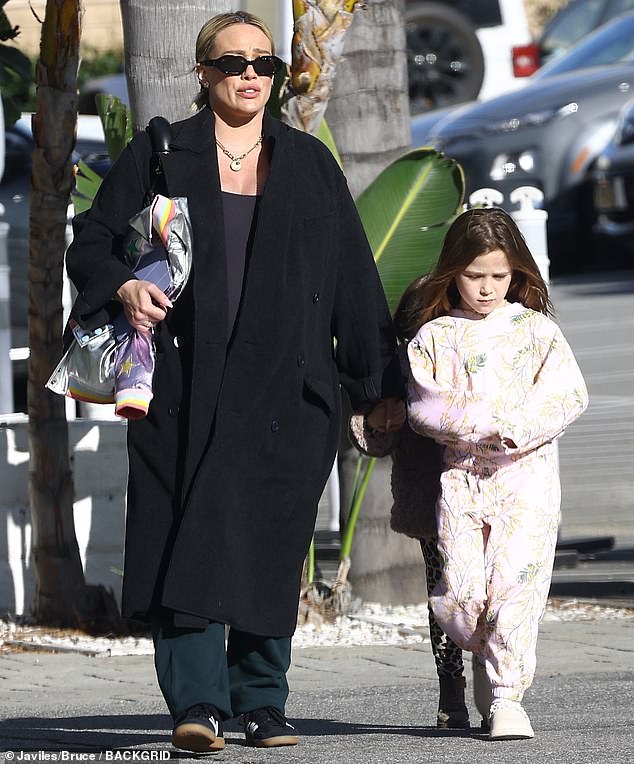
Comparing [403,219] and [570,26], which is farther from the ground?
[570,26]

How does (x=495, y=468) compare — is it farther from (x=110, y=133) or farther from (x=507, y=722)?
(x=110, y=133)

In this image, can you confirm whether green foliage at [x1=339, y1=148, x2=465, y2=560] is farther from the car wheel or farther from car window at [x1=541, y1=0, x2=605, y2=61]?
the car wheel

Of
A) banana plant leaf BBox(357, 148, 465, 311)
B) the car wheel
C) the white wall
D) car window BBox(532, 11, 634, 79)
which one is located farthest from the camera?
the car wheel

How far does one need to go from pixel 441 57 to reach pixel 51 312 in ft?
45.6

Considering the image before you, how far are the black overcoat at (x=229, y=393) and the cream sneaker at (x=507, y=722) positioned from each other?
1.82 feet

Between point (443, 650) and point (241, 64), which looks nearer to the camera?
point (241, 64)

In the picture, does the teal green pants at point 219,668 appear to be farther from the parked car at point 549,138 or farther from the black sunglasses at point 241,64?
the parked car at point 549,138

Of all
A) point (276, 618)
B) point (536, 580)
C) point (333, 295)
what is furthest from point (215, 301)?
point (536, 580)

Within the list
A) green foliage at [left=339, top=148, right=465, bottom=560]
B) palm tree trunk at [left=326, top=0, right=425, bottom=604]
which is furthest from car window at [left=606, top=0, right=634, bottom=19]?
green foliage at [left=339, top=148, right=465, bottom=560]

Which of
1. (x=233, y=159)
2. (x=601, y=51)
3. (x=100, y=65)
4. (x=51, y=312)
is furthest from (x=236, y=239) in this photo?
(x=100, y=65)

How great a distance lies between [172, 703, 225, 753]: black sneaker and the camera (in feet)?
13.9

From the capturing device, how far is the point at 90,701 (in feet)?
18.9

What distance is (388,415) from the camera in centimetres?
471

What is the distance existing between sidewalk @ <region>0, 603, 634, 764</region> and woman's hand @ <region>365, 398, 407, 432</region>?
0.82 metres
